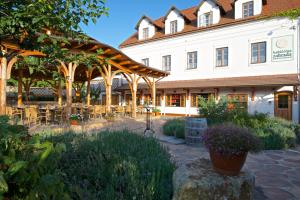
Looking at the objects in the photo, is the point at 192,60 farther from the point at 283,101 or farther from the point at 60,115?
the point at 60,115

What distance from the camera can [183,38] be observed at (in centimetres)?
1844

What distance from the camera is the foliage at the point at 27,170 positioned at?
145 cm

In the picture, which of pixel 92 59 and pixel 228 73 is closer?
pixel 92 59

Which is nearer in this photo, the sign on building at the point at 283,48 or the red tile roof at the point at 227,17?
the sign on building at the point at 283,48

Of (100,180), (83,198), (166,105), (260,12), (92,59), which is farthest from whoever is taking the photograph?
(166,105)

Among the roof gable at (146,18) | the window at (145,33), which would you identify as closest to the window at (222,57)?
the roof gable at (146,18)

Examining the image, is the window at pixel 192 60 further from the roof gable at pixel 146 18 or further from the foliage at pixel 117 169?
the foliage at pixel 117 169

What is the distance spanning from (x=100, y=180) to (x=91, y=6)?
85.3 inches

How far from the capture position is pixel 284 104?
14188 millimetres

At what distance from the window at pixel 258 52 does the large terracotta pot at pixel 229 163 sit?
13.9 meters

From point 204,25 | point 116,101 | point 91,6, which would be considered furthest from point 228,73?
point 91,6

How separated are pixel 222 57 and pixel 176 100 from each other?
4762 mm

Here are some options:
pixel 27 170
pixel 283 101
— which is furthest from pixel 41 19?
pixel 283 101

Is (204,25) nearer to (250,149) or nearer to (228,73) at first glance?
(228,73)
